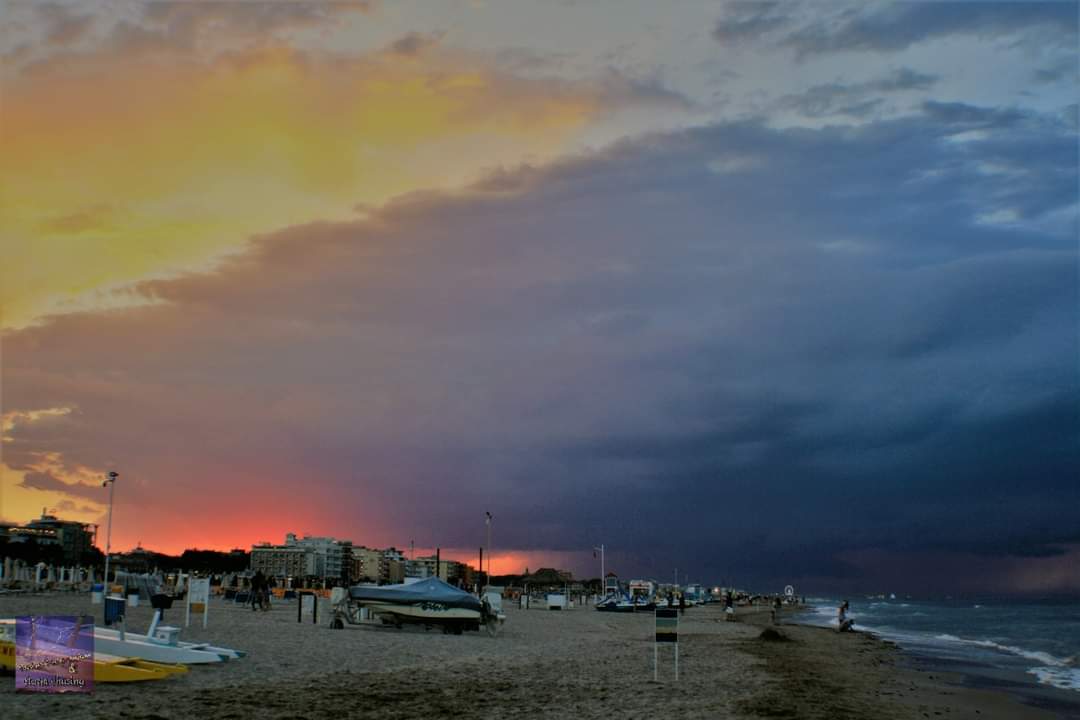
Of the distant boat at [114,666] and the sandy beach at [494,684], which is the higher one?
the distant boat at [114,666]

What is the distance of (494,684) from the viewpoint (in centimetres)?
1870

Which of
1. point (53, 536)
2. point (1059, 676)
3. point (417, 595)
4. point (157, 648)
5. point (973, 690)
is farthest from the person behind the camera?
point (53, 536)

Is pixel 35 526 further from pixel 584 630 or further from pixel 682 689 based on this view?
pixel 682 689

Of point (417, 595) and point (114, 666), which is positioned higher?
point (114, 666)

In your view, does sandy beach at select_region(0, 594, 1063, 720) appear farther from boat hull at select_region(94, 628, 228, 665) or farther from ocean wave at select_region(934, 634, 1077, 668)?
ocean wave at select_region(934, 634, 1077, 668)

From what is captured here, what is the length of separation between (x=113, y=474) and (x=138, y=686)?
3327 centimetres

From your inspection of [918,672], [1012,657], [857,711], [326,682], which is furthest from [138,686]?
[1012,657]

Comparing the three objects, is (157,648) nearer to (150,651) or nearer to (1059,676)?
(150,651)

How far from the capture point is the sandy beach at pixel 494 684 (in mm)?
14391

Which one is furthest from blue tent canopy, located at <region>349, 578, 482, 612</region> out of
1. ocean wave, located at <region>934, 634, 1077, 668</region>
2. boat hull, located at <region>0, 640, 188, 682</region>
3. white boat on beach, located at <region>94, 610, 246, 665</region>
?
ocean wave, located at <region>934, 634, 1077, 668</region>

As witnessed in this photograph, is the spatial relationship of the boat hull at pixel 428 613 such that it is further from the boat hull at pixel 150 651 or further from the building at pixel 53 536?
the building at pixel 53 536

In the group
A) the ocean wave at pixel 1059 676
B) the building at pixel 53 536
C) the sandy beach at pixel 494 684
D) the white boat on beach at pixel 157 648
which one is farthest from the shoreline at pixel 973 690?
the building at pixel 53 536

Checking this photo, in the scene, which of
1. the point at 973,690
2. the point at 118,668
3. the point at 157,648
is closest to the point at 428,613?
the point at 157,648

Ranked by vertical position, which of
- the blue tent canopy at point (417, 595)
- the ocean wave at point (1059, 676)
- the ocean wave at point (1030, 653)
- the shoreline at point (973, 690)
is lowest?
the ocean wave at point (1030, 653)
